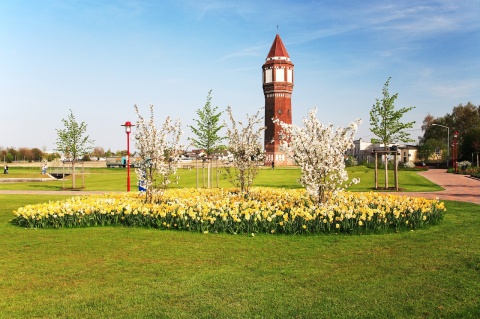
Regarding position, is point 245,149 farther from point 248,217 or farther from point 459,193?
point 459,193

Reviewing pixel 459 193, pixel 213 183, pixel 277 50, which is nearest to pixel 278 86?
pixel 277 50

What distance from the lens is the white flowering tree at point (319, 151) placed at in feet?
38.5

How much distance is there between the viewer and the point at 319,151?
11789mm

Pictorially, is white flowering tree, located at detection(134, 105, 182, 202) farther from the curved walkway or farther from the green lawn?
the curved walkway

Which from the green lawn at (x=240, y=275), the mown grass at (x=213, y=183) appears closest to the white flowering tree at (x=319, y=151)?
the green lawn at (x=240, y=275)

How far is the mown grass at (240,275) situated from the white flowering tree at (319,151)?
8.34 feet

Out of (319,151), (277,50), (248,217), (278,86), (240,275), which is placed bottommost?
(240,275)

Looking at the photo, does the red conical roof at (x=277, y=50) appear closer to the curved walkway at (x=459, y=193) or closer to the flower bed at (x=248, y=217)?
the curved walkway at (x=459, y=193)

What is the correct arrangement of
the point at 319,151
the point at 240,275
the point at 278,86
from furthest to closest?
1. the point at 278,86
2. the point at 319,151
3. the point at 240,275

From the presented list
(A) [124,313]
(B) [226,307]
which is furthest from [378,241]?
(A) [124,313]

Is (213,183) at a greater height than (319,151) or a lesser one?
lesser

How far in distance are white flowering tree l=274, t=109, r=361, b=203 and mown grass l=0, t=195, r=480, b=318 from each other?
8.34 feet

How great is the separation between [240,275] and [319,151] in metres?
5.98

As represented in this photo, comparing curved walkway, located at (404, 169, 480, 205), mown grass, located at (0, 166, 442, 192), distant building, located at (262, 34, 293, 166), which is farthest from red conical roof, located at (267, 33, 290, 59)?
curved walkway, located at (404, 169, 480, 205)
